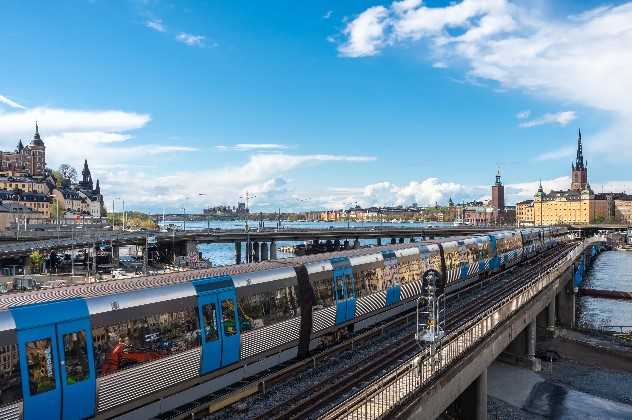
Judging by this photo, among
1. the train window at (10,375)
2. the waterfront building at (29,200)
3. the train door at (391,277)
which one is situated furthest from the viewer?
the waterfront building at (29,200)

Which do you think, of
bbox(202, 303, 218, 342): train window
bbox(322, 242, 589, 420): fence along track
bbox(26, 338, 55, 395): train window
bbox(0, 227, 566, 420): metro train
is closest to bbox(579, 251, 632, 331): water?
bbox(322, 242, 589, 420): fence along track

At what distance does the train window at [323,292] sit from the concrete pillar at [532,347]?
20612mm

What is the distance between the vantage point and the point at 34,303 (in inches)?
508

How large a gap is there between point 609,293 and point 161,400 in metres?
80.2

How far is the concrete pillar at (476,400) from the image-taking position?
24473 mm

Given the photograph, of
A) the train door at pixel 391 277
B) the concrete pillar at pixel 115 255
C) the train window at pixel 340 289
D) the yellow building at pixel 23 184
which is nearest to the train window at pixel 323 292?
the train window at pixel 340 289

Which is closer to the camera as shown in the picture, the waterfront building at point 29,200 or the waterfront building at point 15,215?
the waterfront building at point 15,215

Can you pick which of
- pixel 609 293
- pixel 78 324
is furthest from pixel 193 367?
pixel 609 293

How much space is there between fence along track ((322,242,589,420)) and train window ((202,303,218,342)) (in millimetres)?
4483

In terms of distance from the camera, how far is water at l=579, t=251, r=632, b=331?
2618 inches

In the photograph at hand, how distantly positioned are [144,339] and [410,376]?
334 inches

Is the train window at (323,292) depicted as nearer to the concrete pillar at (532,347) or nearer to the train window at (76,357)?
the train window at (76,357)

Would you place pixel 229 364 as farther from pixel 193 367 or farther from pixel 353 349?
pixel 353 349

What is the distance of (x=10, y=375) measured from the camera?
38.2 ft
